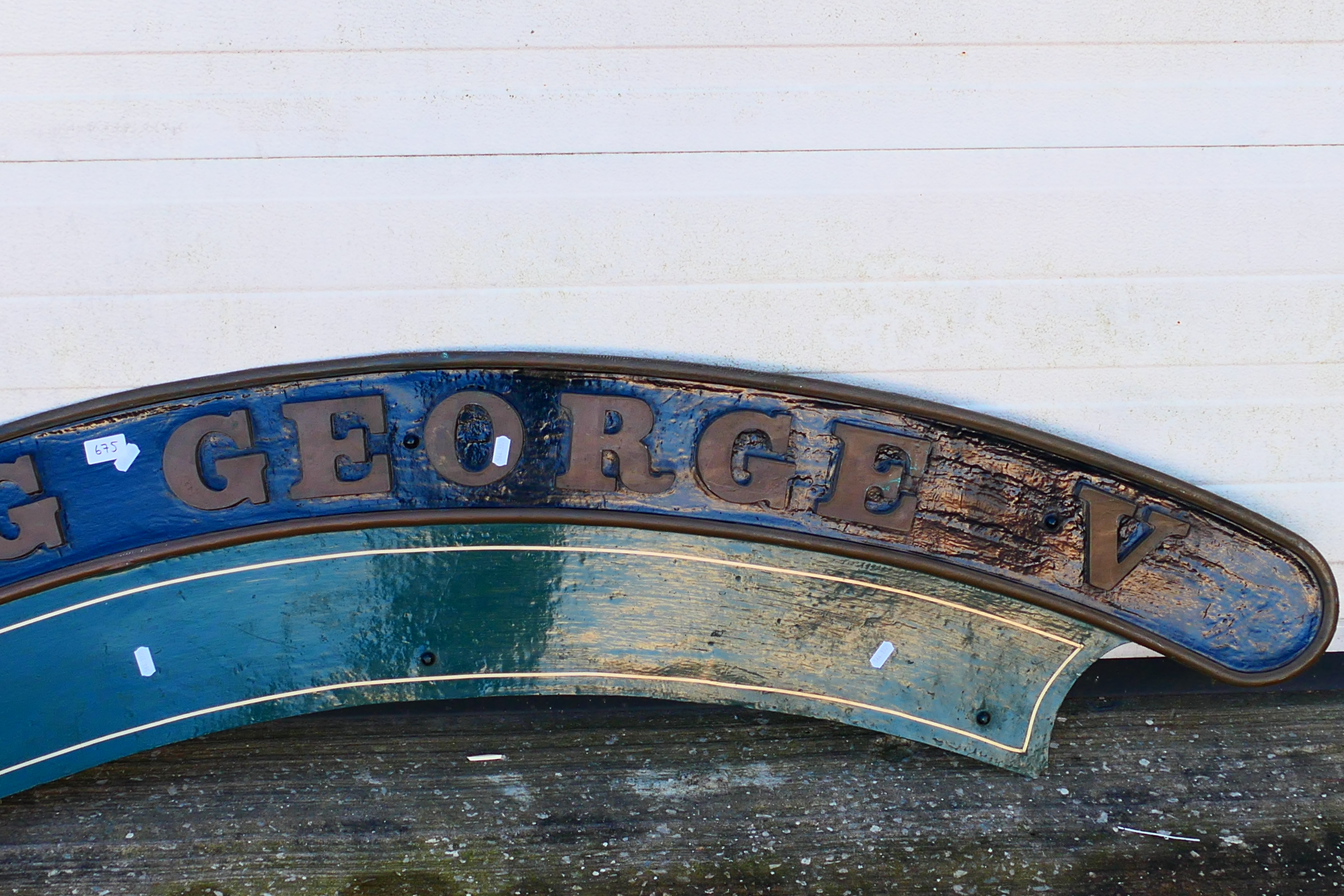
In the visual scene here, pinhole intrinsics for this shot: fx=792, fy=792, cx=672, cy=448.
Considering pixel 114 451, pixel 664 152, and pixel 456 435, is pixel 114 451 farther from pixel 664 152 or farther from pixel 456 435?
pixel 664 152

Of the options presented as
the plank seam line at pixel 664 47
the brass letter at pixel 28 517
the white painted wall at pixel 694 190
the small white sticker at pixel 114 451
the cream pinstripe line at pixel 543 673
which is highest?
the plank seam line at pixel 664 47

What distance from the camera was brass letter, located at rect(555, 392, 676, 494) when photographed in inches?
92.4

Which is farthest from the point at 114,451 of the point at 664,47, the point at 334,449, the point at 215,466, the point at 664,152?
the point at 664,47

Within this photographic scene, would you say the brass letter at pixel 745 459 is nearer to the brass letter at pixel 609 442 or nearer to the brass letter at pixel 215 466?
the brass letter at pixel 609 442

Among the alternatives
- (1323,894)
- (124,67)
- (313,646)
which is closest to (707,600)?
(313,646)

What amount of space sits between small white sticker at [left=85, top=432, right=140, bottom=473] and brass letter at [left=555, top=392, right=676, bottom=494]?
4.07 ft

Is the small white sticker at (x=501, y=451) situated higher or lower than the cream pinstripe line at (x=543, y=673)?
higher

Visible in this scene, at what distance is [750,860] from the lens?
2404 mm

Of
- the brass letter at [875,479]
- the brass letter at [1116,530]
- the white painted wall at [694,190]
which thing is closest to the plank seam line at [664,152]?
the white painted wall at [694,190]

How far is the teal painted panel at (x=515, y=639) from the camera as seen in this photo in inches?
95.5

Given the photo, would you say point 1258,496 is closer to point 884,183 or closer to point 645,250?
point 884,183

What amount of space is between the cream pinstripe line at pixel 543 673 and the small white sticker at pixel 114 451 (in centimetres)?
38

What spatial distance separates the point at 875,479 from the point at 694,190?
A: 3.29 feet

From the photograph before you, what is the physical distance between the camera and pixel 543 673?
2.58m
